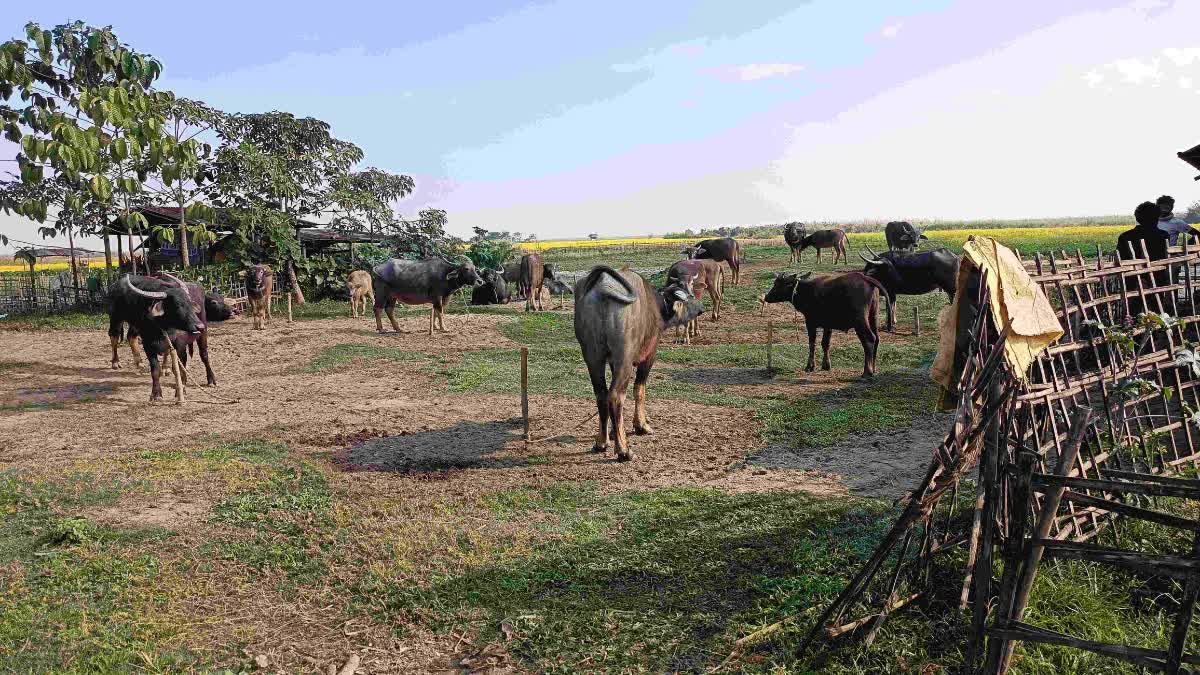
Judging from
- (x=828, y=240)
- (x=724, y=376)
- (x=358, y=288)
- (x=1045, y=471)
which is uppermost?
(x=828, y=240)

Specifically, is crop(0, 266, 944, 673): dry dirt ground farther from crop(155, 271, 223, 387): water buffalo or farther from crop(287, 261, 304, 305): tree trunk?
crop(287, 261, 304, 305): tree trunk

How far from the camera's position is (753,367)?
523 inches

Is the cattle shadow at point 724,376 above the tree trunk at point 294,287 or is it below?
below

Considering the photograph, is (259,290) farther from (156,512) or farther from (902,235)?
(902,235)

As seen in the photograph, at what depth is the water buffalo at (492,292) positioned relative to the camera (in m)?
23.0

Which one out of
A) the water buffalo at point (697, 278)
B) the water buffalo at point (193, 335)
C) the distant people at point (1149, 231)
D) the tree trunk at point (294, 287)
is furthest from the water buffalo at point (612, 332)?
the tree trunk at point (294, 287)

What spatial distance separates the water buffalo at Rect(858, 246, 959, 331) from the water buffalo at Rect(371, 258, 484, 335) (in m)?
9.53

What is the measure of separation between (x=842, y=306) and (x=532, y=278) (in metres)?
11.0

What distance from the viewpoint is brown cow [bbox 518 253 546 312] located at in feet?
70.7

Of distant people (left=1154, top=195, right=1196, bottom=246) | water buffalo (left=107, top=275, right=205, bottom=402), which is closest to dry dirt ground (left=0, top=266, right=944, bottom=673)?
water buffalo (left=107, top=275, right=205, bottom=402)

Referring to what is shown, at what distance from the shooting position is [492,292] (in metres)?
23.3

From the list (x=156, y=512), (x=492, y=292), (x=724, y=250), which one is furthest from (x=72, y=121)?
(x=724, y=250)

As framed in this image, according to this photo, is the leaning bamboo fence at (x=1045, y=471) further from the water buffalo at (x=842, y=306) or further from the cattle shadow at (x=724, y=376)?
the cattle shadow at (x=724, y=376)

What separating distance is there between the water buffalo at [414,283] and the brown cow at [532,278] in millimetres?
3435
